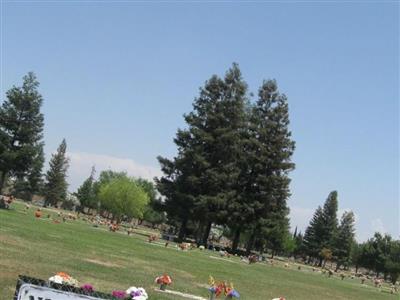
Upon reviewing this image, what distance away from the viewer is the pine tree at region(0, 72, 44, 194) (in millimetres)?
45719

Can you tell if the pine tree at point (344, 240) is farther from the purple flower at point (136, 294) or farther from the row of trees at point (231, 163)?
the purple flower at point (136, 294)

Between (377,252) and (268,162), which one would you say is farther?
(377,252)

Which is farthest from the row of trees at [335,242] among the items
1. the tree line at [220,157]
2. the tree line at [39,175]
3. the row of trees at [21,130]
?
the row of trees at [21,130]

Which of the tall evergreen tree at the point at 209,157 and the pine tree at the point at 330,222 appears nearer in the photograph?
the tall evergreen tree at the point at 209,157

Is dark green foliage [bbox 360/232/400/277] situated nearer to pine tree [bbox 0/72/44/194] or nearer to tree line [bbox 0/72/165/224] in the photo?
→ tree line [bbox 0/72/165/224]

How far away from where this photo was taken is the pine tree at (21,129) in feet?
150

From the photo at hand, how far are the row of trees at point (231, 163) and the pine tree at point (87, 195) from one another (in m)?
74.2

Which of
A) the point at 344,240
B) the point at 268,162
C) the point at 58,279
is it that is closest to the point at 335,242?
the point at 344,240

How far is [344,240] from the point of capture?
104500mm

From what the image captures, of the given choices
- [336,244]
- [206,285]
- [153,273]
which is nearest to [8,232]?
[153,273]

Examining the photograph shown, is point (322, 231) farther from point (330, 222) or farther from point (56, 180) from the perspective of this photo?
point (56, 180)

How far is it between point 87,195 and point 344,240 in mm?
57346

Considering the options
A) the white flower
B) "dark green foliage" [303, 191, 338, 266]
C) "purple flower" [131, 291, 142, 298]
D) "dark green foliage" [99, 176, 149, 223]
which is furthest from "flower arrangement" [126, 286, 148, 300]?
"dark green foliage" [303, 191, 338, 266]

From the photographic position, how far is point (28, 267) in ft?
49.7
